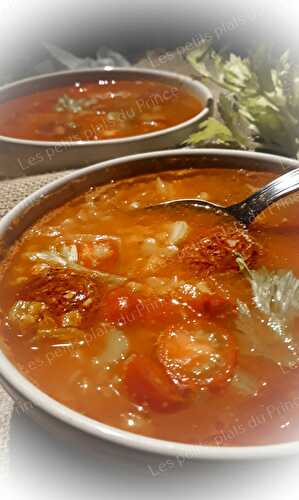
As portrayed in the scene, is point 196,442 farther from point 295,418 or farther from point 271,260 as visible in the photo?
point 271,260

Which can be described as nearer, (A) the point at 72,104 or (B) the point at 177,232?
(B) the point at 177,232

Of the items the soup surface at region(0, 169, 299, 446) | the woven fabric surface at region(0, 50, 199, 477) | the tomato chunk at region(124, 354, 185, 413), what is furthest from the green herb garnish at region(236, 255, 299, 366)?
the woven fabric surface at region(0, 50, 199, 477)

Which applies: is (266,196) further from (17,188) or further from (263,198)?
(17,188)

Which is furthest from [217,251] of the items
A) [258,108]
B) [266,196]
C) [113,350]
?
[258,108]

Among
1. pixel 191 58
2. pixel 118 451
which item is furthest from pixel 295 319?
pixel 191 58

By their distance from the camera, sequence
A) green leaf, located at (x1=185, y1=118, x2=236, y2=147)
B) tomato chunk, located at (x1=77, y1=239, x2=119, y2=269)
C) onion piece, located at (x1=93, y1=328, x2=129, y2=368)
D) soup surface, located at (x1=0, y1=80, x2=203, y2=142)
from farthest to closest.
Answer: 1. soup surface, located at (x1=0, y1=80, x2=203, y2=142)
2. green leaf, located at (x1=185, y1=118, x2=236, y2=147)
3. tomato chunk, located at (x1=77, y1=239, x2=119, y2=269)
4. onion piece, located at (x1=93, y1=328, x2=129, y2=368)

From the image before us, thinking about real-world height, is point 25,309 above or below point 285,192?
below

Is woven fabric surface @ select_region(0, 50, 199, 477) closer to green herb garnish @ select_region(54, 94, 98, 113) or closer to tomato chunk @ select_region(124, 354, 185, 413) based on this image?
tomato chunk @ select_region(124, 354, 185, 413)
